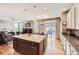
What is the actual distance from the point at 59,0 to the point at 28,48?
1.67 meters

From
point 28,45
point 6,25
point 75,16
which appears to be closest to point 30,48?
point 28,45

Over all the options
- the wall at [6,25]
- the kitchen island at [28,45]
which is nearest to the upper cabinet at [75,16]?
the kitchen island at [28,45]

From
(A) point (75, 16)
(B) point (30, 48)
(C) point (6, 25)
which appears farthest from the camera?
(A) point (75, 16)

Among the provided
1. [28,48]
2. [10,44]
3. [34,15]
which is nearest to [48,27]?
[34,15]

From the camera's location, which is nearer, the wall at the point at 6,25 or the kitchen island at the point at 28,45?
the wall at the point at 6,25

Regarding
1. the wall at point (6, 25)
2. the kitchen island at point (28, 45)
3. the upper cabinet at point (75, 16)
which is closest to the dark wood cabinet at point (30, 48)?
the kitchen island at point (28, 45)

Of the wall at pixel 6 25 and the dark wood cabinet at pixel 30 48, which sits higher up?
the wall at pixel 6 25

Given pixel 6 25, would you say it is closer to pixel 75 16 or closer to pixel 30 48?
pixel 30 48

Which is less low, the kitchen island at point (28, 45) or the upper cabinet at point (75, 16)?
the upper cabinet at point (75, 16)

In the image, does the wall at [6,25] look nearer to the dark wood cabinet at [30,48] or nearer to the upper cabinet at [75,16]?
the dark wood cabinet at [30,48]

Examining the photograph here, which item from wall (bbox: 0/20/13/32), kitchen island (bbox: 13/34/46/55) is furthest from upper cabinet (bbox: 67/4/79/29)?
wall (bbox: 0/20/13/32)

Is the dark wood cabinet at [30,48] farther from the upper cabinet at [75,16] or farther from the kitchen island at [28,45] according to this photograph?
the upper cabinet at [75,16]

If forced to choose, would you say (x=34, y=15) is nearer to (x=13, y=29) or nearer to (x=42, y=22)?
(x=42, y=22)

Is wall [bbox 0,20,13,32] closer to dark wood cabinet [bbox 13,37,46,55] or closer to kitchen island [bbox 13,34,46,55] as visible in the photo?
kitchen island [bbox 13,34,46,55]
